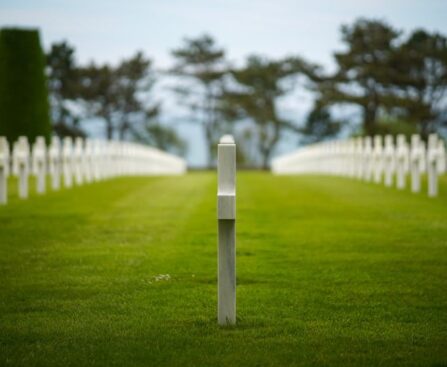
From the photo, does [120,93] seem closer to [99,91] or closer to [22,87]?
[99,91]

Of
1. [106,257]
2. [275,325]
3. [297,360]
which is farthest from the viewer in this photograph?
[106,257]

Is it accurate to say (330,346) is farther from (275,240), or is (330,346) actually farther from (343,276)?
(275,240)

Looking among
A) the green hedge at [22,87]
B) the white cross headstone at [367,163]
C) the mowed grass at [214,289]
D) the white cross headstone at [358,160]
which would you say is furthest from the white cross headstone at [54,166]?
the green hedge at [22,87]

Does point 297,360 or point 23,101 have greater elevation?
point 23,101

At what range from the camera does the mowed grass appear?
6.06 metres

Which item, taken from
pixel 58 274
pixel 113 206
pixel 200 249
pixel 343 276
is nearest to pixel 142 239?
pixel 200 249

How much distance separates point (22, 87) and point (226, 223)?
3115 centimetres

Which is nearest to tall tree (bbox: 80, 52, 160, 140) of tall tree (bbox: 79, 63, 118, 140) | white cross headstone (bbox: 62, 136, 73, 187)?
tall tree (bbox: 79, 63, 118, 140)

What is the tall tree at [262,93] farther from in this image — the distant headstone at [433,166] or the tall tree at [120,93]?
the distant headstone at [433,166]

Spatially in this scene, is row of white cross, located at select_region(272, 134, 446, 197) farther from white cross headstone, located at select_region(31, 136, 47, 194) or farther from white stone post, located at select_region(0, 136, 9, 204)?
white stone post, located at select_region(0, 136, 9, 204)

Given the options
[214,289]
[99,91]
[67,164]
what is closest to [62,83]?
[99,91]

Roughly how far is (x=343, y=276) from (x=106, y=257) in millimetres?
2808

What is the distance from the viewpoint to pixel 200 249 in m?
10.8

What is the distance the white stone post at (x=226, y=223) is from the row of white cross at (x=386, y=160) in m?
14.1
